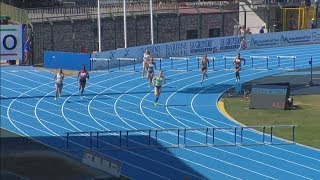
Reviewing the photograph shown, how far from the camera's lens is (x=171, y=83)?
35.4 meters

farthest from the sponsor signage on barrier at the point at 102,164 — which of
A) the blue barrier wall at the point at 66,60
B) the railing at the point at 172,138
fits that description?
the blue barrier wall at the point at 66,60

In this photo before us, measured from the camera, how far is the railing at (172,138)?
22.0m

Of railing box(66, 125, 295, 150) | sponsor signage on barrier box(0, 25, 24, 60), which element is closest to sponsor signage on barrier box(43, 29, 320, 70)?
railing box(66, 125, 295, 150)

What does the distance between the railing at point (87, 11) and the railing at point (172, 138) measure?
22.2 m

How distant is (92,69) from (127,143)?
16970 millimetres

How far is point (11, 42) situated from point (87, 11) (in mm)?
41465

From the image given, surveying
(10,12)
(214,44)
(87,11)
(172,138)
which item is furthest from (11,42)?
(87,11)

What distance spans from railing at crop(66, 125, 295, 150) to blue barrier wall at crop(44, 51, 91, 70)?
15.0m

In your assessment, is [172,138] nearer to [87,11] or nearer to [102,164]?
[102,164]

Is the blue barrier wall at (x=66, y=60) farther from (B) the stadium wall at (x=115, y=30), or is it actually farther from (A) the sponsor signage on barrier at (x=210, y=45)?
(B) the stadium wall at (x=115, y=30)

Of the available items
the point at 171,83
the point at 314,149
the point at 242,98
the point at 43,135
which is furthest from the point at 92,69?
the point at 314,149

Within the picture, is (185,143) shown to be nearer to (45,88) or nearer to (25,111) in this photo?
(25,111)

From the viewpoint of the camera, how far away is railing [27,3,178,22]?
46.2m

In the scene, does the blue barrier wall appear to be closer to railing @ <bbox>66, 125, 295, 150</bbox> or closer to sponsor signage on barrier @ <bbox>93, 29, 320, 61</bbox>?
sponsor signage on barrier @ <bbox>93, 29, 320, 61</bbox>
